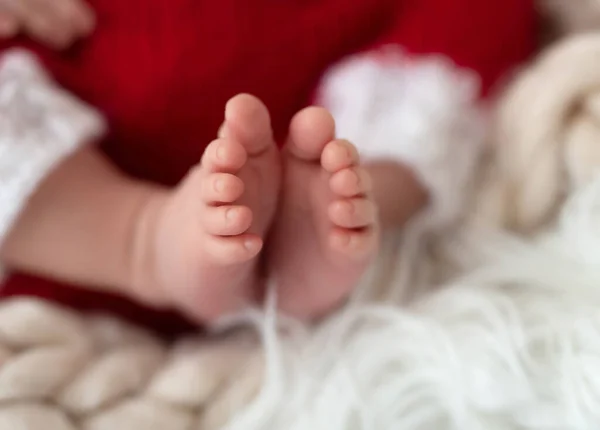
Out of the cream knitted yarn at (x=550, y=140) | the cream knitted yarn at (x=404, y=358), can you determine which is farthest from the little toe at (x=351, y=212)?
the cream knitted yarn at (x=550, y=140)

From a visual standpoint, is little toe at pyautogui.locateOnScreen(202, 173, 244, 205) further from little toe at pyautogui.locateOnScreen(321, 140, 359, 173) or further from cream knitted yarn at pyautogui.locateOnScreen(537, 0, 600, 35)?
cream knitted yarn at pyautogui.locateOnScreen(537, 0, 600, 35)

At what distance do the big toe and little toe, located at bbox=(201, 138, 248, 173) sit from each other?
0.01 meters

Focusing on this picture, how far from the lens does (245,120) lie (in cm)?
49

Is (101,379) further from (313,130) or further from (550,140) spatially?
(550,140)

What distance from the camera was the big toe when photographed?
1.61ft

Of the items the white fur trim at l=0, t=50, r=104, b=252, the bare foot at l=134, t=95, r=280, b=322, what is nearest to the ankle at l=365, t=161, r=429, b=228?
the bare foot at l=134, t=95, r=280, b=322

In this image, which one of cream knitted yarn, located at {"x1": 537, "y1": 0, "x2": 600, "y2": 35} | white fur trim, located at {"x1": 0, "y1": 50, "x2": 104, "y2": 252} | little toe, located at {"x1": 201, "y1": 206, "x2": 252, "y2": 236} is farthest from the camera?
cream knitted yarn, located at {"x1": 537, "y1": 0, "x2": 600, "y2": 35}

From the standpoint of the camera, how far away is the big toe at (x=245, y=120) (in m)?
0.49

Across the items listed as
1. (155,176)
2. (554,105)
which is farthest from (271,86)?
(554,105)

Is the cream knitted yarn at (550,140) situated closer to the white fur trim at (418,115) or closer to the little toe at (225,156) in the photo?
the white fur trim at (418,115)

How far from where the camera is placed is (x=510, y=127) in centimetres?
70

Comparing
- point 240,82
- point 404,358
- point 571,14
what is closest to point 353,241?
point 404,358

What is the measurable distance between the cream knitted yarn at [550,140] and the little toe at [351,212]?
0.23 m

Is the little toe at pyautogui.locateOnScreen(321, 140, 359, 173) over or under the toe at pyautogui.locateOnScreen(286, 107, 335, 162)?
under
